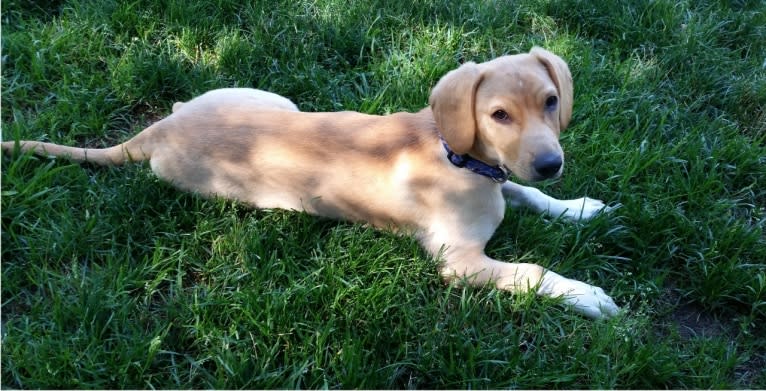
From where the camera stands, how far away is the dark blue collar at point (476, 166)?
11.9 feet

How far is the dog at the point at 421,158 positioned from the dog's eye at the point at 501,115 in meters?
0.01

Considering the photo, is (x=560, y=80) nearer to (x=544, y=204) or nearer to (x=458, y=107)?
(x=458, y=107)

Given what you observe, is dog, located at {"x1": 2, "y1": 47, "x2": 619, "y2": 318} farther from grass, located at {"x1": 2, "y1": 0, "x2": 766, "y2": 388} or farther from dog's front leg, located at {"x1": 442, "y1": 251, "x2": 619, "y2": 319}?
grass, located at {"x1": 2, "y1": 0, "x2": 766, "y2": 388}

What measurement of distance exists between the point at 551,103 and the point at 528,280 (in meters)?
0.92

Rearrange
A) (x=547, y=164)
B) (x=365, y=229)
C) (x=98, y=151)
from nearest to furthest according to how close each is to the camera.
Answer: (x=547, y=164) < (x=365, y=229) < (x=98, y=151)

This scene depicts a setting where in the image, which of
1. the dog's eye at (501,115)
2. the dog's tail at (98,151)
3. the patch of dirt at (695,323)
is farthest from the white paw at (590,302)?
the dog's tail at (98,151)

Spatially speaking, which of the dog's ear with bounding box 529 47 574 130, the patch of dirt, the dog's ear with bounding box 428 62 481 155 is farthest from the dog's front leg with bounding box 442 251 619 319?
the dog's ear with bounding box 529 47 574 130

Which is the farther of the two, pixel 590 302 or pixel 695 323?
pixel 695 323

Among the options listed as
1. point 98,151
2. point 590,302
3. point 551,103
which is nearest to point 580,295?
point 590,302

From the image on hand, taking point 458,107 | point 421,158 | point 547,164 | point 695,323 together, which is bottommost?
point 695,323

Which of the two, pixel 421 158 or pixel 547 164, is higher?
pixel 547 164

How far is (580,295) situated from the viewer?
364 centimetres

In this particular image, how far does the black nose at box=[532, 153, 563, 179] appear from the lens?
325cm

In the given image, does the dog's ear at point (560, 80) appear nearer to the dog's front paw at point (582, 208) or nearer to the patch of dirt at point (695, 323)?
the dog's front paw at point (582, 208)
